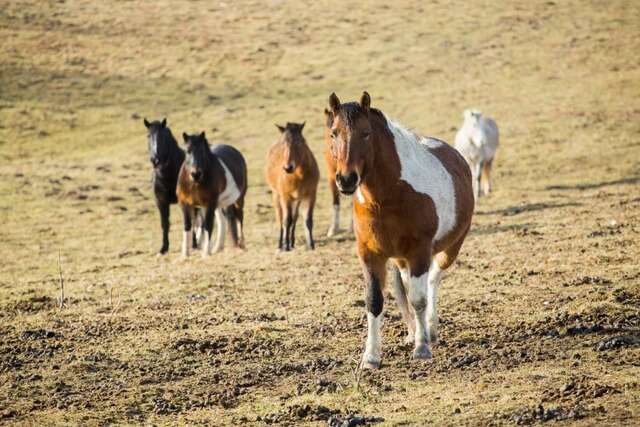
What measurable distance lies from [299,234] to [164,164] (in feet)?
9.51

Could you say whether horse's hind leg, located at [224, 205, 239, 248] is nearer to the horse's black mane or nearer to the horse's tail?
the horse's tail

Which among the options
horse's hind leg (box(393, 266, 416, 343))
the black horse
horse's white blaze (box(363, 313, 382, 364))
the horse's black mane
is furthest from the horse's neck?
the black horse

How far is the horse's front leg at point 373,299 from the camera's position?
6613mm

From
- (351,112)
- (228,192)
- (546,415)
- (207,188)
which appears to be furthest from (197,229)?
(546,415)

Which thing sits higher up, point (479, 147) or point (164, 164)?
point (164, 164)

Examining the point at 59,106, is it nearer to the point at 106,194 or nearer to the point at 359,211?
the point at 106,194

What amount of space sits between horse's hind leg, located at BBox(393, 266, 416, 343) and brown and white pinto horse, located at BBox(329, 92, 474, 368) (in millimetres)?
313

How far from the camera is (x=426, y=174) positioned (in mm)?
6656

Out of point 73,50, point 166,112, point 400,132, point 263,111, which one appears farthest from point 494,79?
point 400,132

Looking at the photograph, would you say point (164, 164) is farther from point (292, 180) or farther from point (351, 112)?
point (351, 112)

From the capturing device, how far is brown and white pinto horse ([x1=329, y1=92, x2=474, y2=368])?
6168 mm

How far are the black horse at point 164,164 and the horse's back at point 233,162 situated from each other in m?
0.66

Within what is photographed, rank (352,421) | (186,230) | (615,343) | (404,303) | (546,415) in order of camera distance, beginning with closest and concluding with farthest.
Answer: (546,415)
(352,421)
(615,343)
(404,303)
(186,230)

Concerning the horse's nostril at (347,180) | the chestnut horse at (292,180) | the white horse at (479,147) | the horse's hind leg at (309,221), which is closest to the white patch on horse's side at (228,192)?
the chestnut horse at (292,180)
